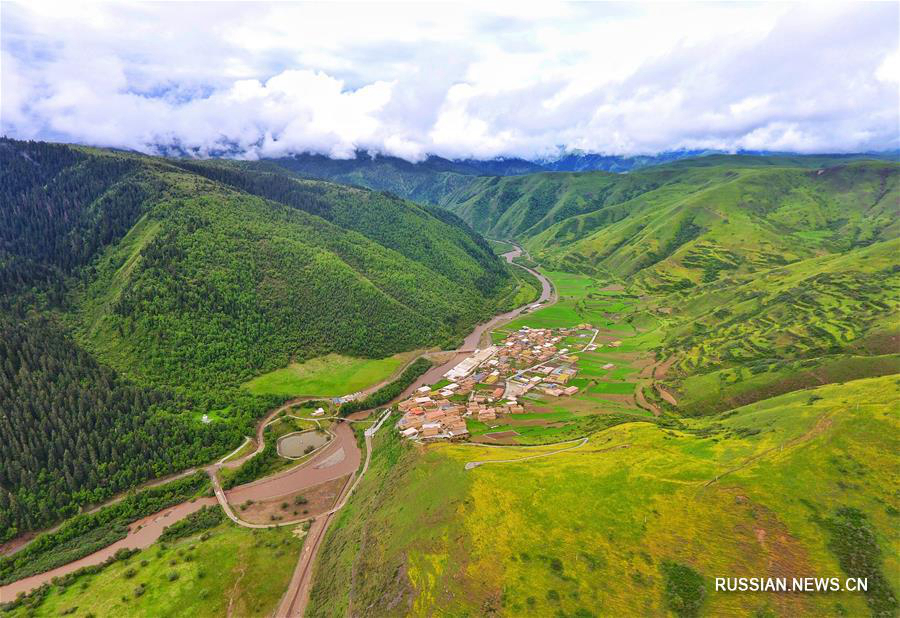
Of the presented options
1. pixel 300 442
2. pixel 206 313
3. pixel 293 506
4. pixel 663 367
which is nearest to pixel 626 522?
pixel 293 506

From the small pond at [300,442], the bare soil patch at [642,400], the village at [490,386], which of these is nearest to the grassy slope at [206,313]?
the village at [490,386]

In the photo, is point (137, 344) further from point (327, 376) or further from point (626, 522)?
point (626, 522)

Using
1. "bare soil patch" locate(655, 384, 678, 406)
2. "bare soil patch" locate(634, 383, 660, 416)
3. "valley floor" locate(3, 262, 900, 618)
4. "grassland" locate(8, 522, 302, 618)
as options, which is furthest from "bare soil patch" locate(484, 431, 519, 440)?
"bare soil patch" locate(655, 384, 678, 406)

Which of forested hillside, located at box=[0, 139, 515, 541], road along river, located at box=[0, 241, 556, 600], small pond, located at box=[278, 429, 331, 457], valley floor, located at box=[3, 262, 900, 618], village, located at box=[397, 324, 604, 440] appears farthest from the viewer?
small pond, located at box=[278, 429, 331, 457]

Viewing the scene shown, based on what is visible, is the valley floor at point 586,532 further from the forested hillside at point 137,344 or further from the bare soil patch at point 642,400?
the forested hillside at point 137,344

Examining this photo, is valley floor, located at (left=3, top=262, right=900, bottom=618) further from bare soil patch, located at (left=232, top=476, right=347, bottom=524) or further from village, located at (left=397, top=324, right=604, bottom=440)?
village, located at (left=397, top=324, right=604, bottom=440)

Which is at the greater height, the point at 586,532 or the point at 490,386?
Result: the point at 586,532
